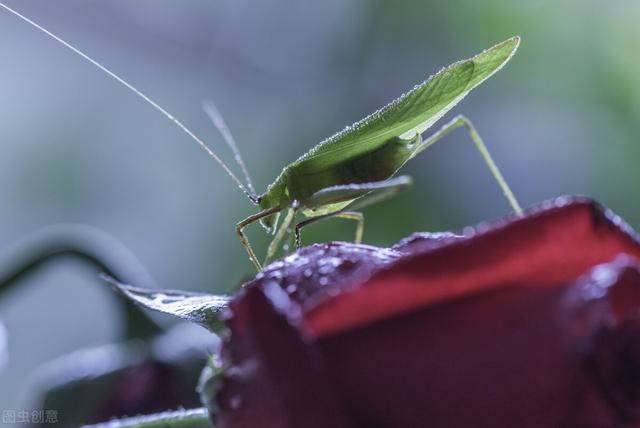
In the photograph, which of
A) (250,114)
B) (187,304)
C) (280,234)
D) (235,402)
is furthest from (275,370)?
(250,114)

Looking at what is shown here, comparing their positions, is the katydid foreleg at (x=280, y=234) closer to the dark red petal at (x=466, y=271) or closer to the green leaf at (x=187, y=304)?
the green leaf at (x=187, y=304)

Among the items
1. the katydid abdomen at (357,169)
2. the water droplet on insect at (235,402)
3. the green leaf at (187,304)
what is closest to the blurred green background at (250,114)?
the katydid abdomen at (357,169)

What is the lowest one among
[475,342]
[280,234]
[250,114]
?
[475,342]

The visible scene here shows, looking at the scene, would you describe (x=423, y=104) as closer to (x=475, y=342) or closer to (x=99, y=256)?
(x=99, y=256)

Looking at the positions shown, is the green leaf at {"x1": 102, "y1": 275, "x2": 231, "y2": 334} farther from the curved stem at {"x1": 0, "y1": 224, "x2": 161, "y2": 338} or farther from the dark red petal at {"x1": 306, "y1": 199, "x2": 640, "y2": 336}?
the curved stem at {"x1": 0, "y1": 224, "x2": 161, "y2": 338}

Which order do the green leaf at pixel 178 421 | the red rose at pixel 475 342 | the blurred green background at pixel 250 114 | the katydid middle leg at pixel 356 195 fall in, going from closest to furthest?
the red rose at pixel 475 342 → the green leaf at pixel 178 421 → the katydid middle leg at pixel 356 195 → the blurred green background at pixel 250 114

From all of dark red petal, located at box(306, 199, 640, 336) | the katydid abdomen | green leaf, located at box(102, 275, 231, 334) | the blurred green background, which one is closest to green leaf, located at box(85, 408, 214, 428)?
green leaf, located at box(102, 275, 231, 334)
